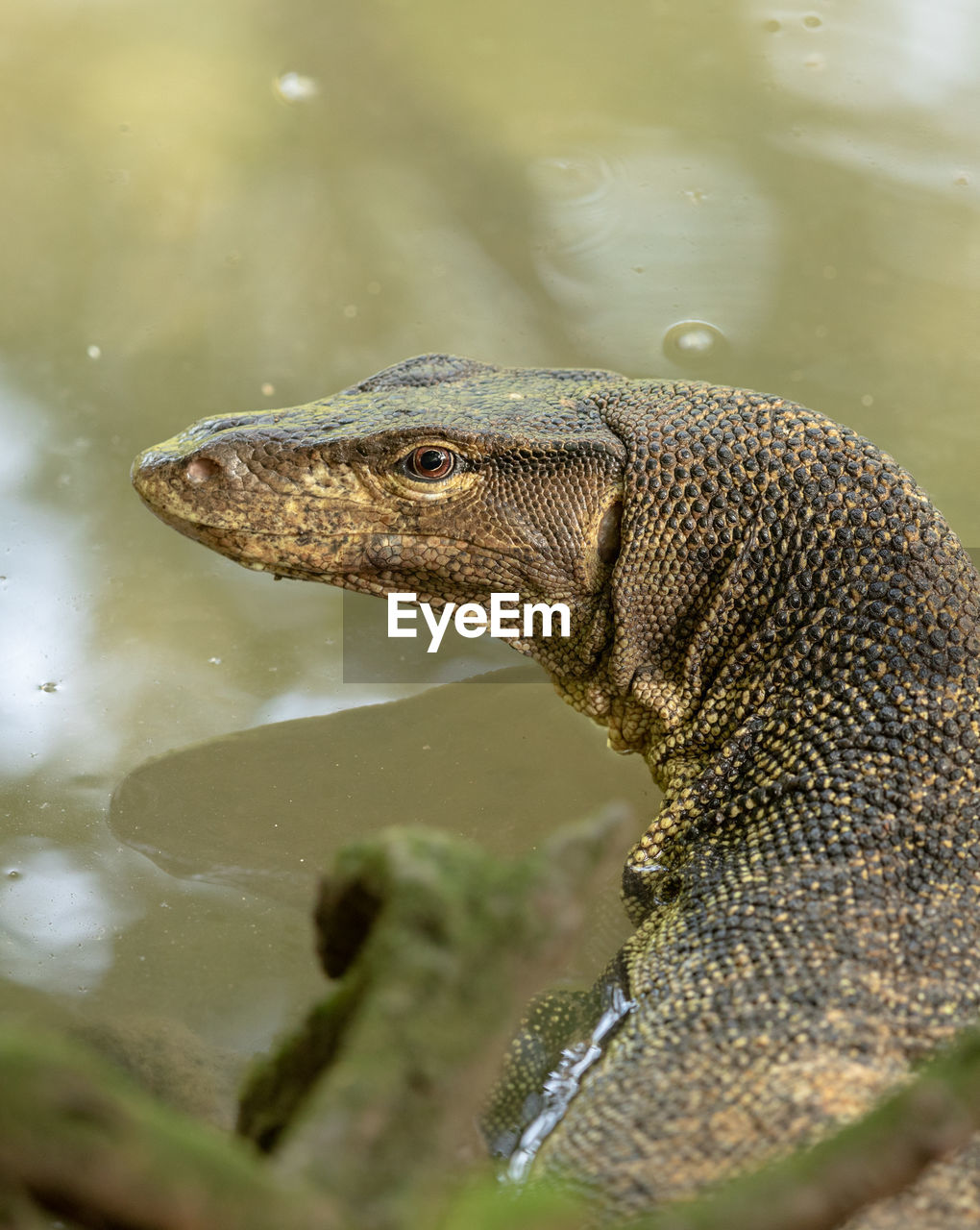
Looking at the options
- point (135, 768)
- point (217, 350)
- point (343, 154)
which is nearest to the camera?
point (135, 768)

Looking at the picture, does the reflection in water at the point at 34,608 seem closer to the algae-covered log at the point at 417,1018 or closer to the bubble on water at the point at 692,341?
the bubble on water at the point at 692,341

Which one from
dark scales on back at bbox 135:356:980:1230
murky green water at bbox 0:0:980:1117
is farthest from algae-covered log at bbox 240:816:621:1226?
murky green water at bbox 0:0:980:1117

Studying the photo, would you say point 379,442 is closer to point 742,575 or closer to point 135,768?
point 742,575

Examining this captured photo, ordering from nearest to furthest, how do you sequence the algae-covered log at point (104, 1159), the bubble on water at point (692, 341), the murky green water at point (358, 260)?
1. the algae-covered log at point (104, 1159)
2. the murky green water at point (358, 260)
3. the bubble on water at point (692, 341)

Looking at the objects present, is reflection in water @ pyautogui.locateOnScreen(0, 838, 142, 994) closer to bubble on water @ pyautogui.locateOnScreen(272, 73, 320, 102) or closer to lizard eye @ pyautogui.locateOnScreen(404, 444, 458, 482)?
lizard eye @ pyautogui.locateOnScreen(404, 444, 458, 482)

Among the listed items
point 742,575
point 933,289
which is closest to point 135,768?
point 742,575

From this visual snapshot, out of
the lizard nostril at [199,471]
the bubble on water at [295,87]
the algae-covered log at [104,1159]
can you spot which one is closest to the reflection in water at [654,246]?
the bubble on water at [295,87]
